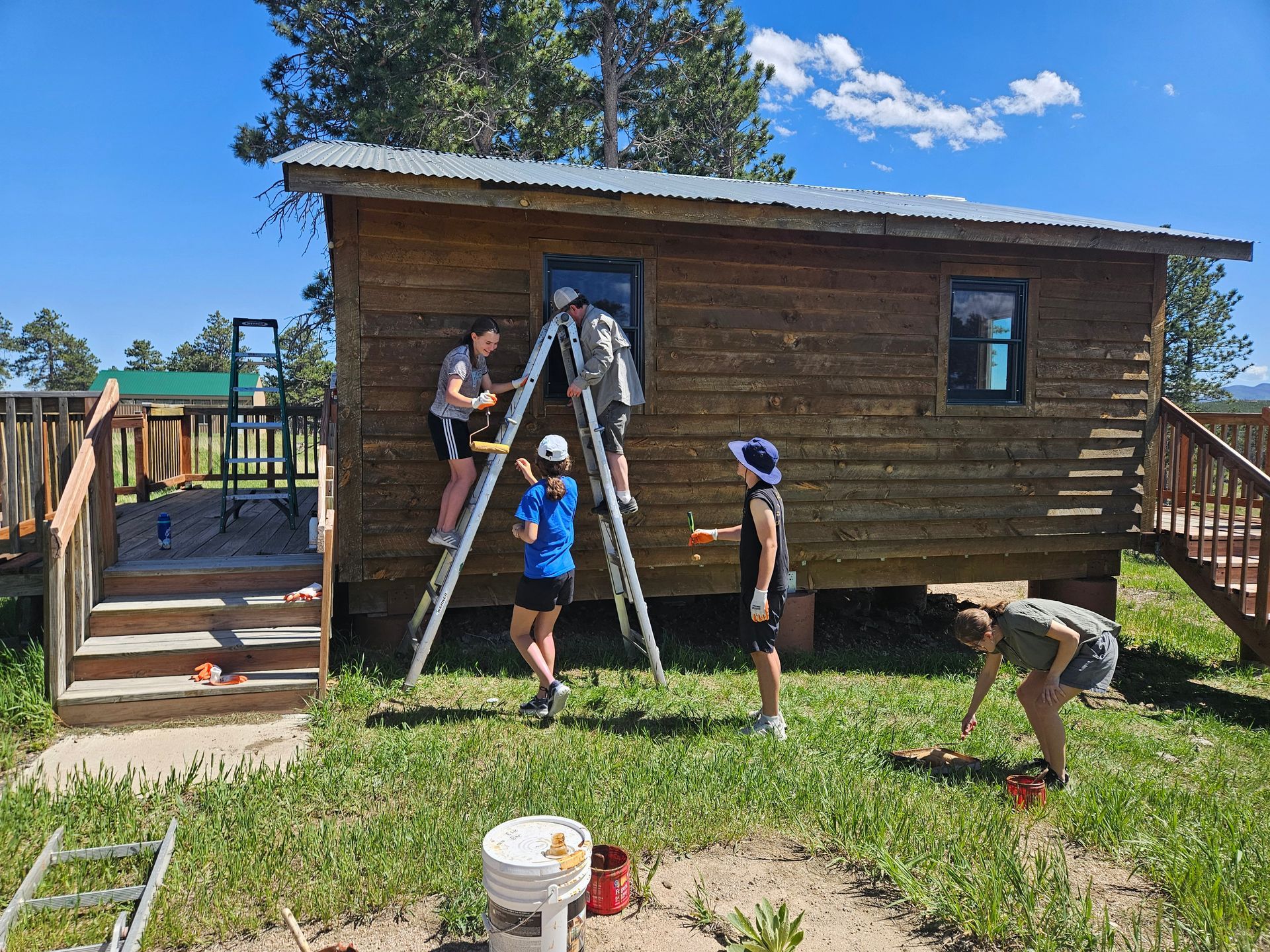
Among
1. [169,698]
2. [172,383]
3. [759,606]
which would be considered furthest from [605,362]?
[172,383]

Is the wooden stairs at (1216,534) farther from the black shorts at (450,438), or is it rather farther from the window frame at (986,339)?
the black shorts at (450,438)

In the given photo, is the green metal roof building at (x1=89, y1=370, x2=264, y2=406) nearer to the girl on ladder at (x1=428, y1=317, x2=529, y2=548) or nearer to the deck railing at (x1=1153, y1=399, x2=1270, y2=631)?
the girl on ladder at (x1=428, y1=317, x2=529, y2=548)

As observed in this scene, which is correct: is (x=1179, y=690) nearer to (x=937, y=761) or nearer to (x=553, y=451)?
(x=937, y=761)

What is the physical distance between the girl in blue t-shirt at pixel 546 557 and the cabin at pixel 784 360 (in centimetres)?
184

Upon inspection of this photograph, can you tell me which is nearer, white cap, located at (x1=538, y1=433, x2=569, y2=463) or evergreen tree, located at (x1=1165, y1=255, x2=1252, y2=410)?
white cap, located at (x1=538, y1=433, x2=569, y2=463)

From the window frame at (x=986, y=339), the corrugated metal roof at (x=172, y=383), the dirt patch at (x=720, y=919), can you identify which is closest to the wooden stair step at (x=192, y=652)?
the dirt patch at (x=720, y=919)

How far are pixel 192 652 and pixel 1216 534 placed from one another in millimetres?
8991

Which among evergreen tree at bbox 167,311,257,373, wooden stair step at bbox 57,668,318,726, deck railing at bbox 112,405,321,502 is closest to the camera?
wooden stair step at bbox 57,668,318,726

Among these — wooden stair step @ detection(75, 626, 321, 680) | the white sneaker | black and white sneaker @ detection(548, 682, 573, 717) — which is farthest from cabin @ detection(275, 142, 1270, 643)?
the white sneaker

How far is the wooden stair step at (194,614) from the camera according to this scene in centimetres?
561

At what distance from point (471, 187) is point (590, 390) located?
1782 millimetres

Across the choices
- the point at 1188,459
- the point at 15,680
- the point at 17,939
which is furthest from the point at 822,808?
the point at 1188,459

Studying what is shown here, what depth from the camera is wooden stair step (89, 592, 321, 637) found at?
561cm

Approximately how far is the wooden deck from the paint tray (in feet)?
15.9
